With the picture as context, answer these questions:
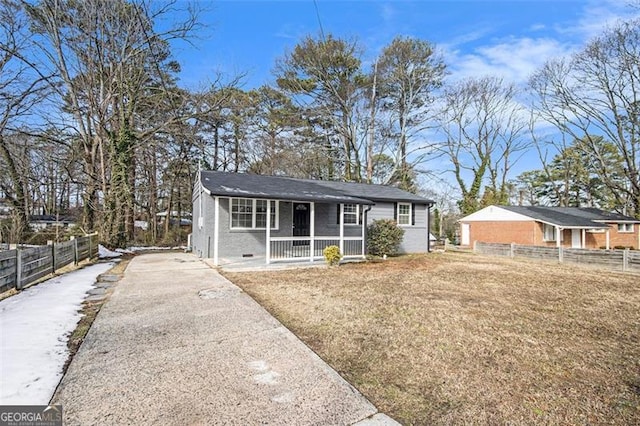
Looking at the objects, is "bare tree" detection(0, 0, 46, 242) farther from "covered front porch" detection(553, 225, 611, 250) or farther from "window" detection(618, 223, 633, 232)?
"window" detection(618, 223, 633, 232)

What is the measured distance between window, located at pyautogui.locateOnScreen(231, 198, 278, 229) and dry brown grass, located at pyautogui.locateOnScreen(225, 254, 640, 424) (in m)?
4.05

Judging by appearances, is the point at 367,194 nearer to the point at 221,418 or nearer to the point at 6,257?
the point at 6,257

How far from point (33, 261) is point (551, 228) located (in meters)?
25.5

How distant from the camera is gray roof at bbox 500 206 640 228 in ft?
63.6

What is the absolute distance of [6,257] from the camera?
6.02 metres

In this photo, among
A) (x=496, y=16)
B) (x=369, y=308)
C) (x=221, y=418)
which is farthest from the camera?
(x=496, y=16)

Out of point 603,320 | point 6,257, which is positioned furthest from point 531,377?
point 6,257

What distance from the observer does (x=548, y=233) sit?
20406mm

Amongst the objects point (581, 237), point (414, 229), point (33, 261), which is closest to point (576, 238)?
point (581, 237)

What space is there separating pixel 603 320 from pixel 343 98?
20967 mm

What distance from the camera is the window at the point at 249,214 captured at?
38.5 ft

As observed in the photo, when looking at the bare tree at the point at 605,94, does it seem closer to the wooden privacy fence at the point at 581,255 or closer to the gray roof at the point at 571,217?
the gray roof at the point at 571,217

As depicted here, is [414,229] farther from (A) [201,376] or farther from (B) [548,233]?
(A) [201,376]

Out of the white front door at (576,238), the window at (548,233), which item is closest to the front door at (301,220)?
the window at (548,233)
